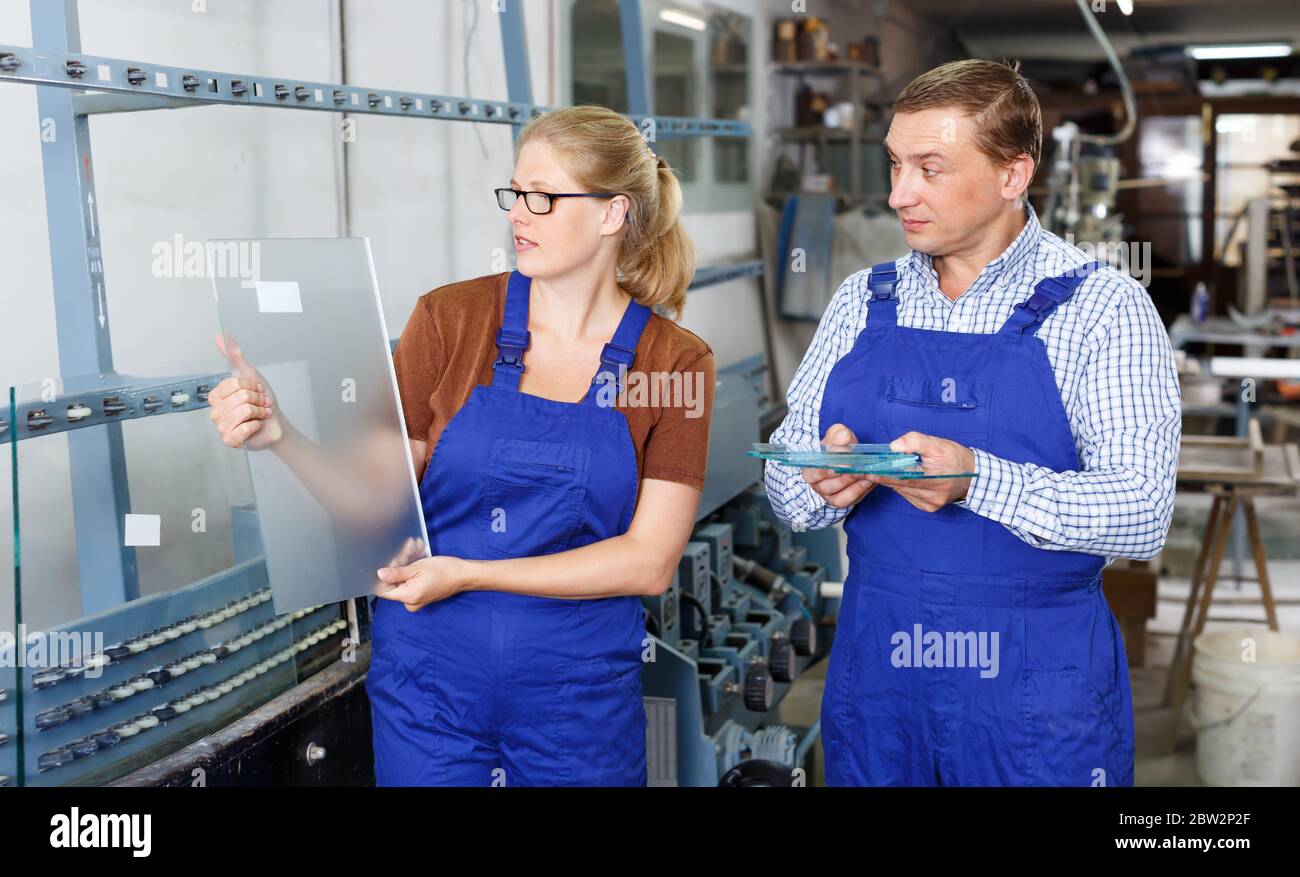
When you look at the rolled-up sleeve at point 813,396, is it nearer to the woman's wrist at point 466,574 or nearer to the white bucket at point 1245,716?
the woman's wrist at point 466,574

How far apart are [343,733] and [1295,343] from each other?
18.5 feet

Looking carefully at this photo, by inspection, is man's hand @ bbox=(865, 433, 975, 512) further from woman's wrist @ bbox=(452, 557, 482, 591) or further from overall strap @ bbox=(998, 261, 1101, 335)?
woman's wrist @ bbox=(452, 557, 482, 591)

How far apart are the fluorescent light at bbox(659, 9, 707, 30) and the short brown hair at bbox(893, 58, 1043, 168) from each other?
13.0 ft

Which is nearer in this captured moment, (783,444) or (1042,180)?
(783,444)

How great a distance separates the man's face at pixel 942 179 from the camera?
156cm

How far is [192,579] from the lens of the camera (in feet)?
5.59

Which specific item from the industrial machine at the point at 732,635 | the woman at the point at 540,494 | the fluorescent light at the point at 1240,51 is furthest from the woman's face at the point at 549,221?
the fluorescent light at the point at 1240,51

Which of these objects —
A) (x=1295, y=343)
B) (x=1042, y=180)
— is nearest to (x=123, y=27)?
(x=1295, y=343)

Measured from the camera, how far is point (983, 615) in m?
1.57

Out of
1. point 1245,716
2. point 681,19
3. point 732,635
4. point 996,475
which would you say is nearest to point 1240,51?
point 681,19

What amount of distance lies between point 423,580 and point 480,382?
269 millimetres

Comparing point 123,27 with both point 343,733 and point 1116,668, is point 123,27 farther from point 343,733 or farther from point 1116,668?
point 1116,668

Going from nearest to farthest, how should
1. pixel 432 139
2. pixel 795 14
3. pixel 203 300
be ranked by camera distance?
pixel 203 300 → pixel 432 139 → pixel 795 14

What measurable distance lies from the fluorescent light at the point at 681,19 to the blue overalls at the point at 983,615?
4.08m
